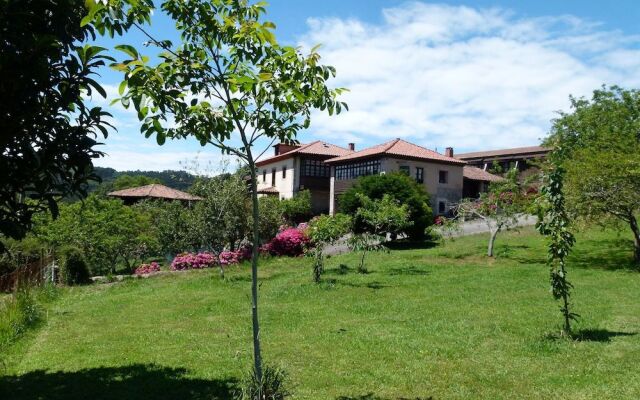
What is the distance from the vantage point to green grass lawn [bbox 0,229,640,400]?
254 inches

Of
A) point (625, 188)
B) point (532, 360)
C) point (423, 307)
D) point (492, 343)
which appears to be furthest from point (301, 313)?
point (625, 188)

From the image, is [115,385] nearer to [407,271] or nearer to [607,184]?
[407,271]

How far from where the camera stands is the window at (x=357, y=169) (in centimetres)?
4122

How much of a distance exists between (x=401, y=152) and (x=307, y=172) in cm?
1162

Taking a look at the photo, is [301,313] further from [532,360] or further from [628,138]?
[628,138]

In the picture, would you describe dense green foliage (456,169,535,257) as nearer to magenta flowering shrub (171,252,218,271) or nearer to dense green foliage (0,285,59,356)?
magenta flowering shrub (171,252,218,271)

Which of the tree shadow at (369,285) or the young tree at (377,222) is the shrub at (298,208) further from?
the tree shadow at (369,285)

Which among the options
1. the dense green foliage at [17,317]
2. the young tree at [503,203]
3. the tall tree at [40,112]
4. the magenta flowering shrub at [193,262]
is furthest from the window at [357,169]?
the tall tree at [40,112]

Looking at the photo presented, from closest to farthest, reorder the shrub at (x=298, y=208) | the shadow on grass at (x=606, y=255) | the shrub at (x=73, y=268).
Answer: the shadow on grass at (x=606, y=255) → the shrub at (x=73, y=268) → the shrub at (x=298, y=208)

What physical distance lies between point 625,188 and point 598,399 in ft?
47.1

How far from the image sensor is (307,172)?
1935 inches

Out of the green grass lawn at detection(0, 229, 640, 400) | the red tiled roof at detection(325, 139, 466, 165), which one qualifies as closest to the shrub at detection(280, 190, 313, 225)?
the red tiled roof at detection(325, 139, 466, 165)

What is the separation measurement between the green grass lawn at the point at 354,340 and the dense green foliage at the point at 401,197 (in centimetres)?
1106

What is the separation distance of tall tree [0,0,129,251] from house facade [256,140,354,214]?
4369 centimetres
